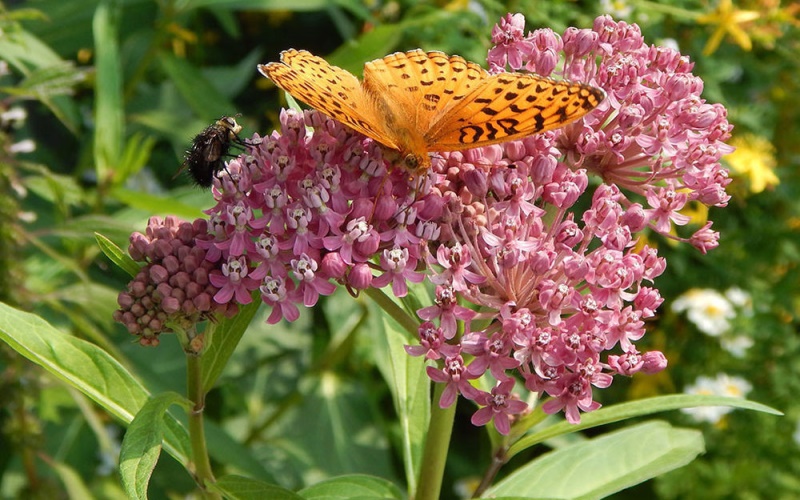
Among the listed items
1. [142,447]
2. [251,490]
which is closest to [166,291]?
[142,447]

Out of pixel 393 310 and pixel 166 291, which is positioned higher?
pixel 166 291

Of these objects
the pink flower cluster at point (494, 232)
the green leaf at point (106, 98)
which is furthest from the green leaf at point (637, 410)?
the green leaf at point (106, 98)

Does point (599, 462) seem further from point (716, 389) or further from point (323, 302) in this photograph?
point (716, 389)

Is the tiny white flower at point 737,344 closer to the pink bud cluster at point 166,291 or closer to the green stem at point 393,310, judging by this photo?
the green stem at point 393,310

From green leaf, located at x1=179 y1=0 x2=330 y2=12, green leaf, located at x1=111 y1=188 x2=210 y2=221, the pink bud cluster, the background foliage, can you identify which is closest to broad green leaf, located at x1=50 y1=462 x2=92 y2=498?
the background foliage

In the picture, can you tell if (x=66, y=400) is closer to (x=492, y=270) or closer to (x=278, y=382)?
Answer: (x=278, y=382)

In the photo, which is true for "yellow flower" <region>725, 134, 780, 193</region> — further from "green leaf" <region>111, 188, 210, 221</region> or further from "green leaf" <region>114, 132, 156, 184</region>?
"green leaf" <region>114, 132, 156, 184</region>
